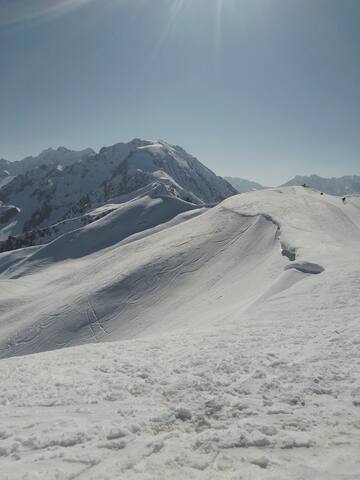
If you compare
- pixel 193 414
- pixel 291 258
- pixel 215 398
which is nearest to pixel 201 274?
pixel 291 258

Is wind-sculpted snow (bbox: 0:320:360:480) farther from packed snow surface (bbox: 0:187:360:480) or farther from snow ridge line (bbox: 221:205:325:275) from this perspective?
snow ridge line (bbox: 221:205:325:275)

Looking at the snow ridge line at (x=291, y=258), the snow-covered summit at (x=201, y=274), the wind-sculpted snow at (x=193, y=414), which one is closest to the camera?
the wind-sculpted snow at (x=193, y=414)

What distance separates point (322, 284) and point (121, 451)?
1489cm

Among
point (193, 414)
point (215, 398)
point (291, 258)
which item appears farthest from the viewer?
point (291, 258)

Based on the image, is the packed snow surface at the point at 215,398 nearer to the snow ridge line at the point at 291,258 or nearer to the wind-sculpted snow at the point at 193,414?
the wind-sculpted snow at the point at 193,414

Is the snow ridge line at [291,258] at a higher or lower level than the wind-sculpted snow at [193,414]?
higher

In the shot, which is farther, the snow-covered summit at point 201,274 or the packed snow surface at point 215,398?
the snow-covered summit at point 201,274

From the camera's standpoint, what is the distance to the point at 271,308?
50.1ft

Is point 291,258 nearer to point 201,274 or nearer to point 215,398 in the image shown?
point 201,274

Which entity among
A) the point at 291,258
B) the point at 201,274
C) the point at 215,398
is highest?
the point at 291,258

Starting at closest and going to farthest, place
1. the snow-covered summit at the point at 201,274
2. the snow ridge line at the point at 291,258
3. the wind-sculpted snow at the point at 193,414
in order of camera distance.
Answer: the wind-sculpted snow at the point at 193,414 → the snow ridge line at the point at 291,258 → the snow-covered summit at the point at 201,274

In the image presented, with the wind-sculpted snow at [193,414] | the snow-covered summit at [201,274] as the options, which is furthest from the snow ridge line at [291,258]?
the wind-sculpted snow at [193,414]

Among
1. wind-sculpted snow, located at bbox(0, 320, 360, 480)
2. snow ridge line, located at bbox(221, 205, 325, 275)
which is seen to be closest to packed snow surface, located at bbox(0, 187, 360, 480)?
wind-sculpted snow, located at bbox(0, 320, 360, 480)

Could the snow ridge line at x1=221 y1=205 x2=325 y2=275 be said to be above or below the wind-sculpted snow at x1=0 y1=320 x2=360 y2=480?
above
